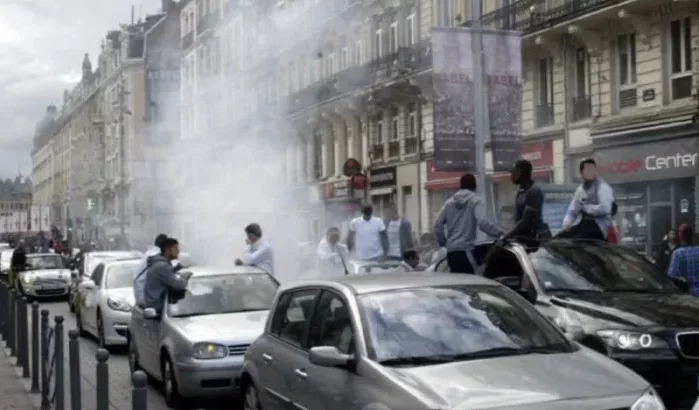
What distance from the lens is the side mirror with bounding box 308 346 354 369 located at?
21.7 feet

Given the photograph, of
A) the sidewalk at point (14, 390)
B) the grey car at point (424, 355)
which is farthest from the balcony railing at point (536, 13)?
the grey car at point (424, 355)

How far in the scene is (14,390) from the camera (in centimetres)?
1199

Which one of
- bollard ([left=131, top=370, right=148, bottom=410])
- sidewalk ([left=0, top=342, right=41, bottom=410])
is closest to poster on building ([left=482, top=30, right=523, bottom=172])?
sidewalk ([left=0, top=342, right=41, bottom=410])

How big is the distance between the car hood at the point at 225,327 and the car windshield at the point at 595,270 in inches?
108

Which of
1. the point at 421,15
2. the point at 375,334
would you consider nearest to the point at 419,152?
the point at 421,15

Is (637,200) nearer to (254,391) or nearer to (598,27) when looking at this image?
(598,27)

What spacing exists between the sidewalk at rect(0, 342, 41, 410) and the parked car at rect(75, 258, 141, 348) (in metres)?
1.97

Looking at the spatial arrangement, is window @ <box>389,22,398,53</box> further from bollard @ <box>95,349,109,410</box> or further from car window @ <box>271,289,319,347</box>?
bollard @ <box>95,349,109,410</box>

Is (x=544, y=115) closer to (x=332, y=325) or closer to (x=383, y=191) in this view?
(x=383, y=191)

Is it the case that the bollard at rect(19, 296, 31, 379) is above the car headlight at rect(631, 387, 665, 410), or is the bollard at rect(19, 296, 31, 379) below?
below

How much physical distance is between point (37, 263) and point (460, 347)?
26839 mm

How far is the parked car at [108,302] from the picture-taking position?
16359 mm

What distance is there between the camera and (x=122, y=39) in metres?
80.6

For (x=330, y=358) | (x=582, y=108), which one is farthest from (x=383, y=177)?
(x=330, y=358)
